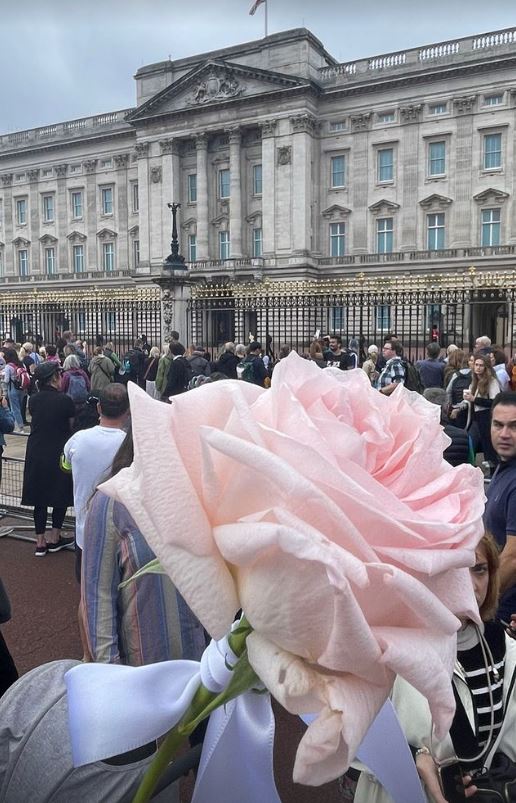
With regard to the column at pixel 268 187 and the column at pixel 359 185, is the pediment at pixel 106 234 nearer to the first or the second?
the column at pixel 268 187

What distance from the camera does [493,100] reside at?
34.6m

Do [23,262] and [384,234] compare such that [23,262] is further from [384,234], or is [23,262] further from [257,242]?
[384,234]

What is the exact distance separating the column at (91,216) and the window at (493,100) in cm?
2745

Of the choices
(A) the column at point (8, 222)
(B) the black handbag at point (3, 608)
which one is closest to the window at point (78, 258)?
(A) the column at point (8, 222)

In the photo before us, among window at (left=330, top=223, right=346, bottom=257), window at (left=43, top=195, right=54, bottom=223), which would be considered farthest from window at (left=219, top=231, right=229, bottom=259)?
window at (left=43, top=195, right=54, bottom=223)

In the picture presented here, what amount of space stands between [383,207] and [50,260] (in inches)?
1060

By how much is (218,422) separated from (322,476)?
6.0 inches

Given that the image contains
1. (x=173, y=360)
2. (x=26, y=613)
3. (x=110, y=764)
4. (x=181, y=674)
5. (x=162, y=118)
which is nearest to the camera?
(x=181, y=674)

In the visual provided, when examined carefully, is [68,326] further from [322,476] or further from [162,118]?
[322,476]

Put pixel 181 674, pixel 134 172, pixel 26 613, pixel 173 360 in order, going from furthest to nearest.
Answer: pixel 134 172 < pixel 173 360 < pixel 26 613 < pixel 181 674

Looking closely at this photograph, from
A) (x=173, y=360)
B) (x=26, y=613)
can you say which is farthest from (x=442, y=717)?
(x=173, y=360)

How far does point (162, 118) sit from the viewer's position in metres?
41.3

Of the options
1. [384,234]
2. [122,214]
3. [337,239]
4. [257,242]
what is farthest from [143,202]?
[384,234]

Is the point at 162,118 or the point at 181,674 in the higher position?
the point at 162,118
